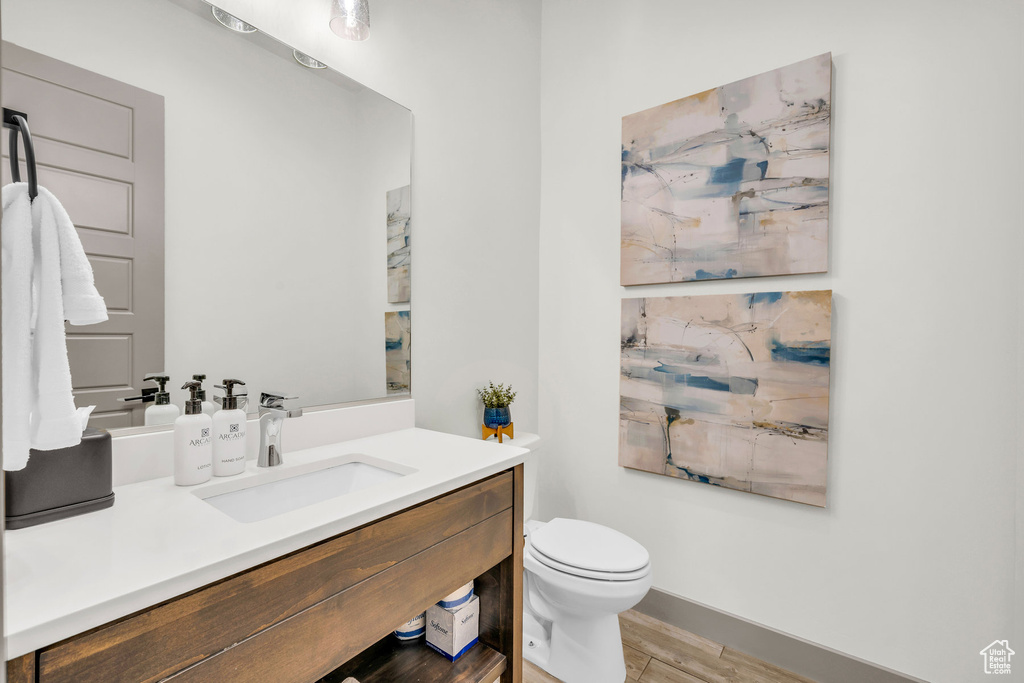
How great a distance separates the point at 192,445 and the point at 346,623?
1.50ft

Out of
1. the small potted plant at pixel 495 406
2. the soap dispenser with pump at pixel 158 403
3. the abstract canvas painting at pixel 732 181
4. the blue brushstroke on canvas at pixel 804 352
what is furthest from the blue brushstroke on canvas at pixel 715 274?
the soap dispenser with pump at pixel 158 403

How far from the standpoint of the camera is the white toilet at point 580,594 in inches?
56.1

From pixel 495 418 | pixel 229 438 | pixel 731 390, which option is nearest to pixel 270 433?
pixel 229 438

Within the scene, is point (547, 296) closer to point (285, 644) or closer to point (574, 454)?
point (574, 454)

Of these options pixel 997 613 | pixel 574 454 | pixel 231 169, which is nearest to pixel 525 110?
pixel 231 169

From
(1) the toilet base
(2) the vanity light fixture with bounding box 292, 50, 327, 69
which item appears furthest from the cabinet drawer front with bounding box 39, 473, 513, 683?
(2) the vanity light fixture with bounding box 292, 50, 327, 69

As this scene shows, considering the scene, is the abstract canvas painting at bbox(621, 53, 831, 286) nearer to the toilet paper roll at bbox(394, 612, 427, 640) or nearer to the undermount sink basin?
the undermount sink basin

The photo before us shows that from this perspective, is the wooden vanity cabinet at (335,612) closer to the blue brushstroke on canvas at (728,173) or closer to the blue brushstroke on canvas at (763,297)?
the blue brushstroke on canvas at (763,297)

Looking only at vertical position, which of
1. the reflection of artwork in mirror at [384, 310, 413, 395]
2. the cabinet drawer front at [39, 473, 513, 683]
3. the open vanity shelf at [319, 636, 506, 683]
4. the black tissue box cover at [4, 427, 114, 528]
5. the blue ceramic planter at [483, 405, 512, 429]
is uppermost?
the reflection of artwork in mirror at [384, 310, 413, 395]

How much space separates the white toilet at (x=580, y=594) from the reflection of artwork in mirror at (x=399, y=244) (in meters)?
0.89

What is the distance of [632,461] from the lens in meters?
1.94

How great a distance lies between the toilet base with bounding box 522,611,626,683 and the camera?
152 centimetres

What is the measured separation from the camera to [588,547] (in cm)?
155

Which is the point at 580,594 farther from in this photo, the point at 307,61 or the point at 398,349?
the point at 307,61
